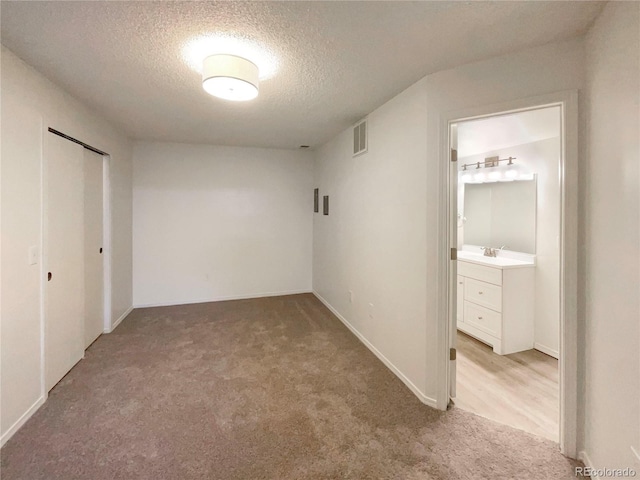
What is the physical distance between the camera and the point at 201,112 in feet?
9.67

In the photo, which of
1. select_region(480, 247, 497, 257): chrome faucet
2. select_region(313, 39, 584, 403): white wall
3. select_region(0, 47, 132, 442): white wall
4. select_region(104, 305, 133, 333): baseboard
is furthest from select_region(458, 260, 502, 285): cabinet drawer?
select_region(104, 305, 133, 333): baseboard

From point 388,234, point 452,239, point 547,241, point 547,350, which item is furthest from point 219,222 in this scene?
point 547,350

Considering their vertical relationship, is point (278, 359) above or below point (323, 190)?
below

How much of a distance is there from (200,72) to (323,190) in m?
2.58

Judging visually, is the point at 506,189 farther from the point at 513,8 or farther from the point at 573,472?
the point at 573,472

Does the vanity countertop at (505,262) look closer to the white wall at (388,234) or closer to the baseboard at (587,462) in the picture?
the white wall at (388,234)

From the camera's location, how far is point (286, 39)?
1659 mm

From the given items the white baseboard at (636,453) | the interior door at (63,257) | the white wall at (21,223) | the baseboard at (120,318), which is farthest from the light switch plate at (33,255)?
the white baseboard at (636,453)

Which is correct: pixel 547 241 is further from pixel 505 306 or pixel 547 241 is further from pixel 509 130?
pixel 509 130

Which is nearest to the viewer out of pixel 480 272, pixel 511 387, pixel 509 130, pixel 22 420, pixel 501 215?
pixel 22 420

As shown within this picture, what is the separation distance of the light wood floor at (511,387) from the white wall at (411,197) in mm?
465

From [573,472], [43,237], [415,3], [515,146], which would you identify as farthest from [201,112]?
[573,472]

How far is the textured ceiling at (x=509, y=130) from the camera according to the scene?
2.46 meters

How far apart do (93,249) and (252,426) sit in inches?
103
